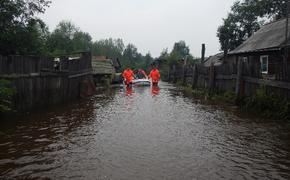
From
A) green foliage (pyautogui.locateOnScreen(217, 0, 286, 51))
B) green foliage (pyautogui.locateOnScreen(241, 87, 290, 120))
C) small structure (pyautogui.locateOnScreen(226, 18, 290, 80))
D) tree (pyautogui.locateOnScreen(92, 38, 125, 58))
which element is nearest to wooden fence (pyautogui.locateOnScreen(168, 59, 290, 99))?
green foliage (pyautogui.locateOnScreen(241, 87, 290, 120))

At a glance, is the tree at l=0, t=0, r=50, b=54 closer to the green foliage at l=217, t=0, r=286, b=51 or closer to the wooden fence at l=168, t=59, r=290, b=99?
the wooden fence at l=168, t=59, r=290, b=99

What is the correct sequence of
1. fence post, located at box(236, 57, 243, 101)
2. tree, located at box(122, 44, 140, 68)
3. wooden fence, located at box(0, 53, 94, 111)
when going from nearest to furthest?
wooden fence, located at box(0, 53, 94, 111) → fence post, located at box(236, 57, 243, 101) → tree, located at box(122, 44, 140, 68)

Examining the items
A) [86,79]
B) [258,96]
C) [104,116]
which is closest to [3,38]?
[86,79]

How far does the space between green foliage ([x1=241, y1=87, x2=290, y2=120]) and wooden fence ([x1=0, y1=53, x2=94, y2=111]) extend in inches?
304

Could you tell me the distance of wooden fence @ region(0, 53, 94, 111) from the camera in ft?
38.5

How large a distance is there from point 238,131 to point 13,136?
5814 millimetres

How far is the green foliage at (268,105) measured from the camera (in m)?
11.7

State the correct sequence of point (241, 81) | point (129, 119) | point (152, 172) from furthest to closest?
point (241, 81) → point (129, 119) → point (152, 172)

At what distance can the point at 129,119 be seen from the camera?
12070mm

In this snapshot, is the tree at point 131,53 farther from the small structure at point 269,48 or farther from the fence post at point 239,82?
the fence post at point 239,82

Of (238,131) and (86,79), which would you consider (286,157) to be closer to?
(238,131)

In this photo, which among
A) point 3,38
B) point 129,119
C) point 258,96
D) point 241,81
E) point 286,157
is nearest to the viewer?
point 286,157

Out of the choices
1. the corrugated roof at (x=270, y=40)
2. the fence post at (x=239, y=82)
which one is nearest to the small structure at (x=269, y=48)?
the corrugated roof at (x=270, y=40)

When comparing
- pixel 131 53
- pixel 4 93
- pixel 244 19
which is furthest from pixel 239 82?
pixel 131 53
